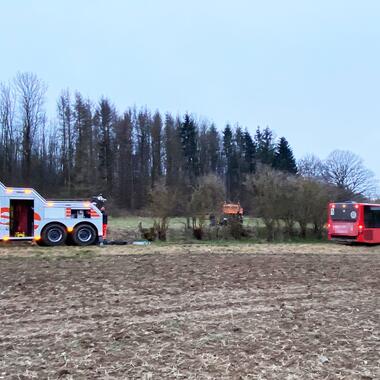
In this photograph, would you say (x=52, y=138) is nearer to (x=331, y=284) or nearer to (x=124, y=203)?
(x=124, y=203)

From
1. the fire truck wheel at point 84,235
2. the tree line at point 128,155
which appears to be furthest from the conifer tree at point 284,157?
the fire truck wheel at point 84,235

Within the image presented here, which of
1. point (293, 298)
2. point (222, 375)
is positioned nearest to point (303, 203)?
point (293, 298)

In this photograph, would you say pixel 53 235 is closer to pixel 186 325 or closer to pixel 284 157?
pixel 186 325

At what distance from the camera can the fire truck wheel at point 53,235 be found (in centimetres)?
2253

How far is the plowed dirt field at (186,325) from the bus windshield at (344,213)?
17.2 meters

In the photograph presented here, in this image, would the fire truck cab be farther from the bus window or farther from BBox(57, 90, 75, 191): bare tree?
BBox(57, 90, 75, 191): bare tree

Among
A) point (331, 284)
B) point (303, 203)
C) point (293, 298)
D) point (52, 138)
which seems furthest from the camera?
point (52, 138)

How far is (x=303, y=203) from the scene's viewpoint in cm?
3241

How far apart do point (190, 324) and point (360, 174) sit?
70.8m

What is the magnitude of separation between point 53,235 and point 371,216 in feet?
59.5

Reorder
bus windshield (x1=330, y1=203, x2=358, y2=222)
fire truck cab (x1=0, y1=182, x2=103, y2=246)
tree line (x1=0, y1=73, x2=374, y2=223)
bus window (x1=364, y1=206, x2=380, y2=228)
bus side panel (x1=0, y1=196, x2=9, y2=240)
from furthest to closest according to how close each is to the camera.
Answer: tree line (x1=0, y1=73, x2=374, y2=223) → bus windshield (x1=330, y1=203, x2=358, y2=222) → bus window (x1=364, y1=206, x2=380, y2=228) → fire truck cab (x1=0, y1=182, x2=103, y2=246) → bus side panel (x1=0, y1=196, x2=9, y2=240)

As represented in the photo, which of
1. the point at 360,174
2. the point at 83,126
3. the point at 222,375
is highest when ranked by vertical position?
the point at 83,126

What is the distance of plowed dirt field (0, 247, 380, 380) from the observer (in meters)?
5.29

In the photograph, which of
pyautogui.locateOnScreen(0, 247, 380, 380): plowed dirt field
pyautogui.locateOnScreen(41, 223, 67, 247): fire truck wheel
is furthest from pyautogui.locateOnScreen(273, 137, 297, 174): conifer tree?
pyautogui.locateOnScreen(0, 247, 380, 380): plowed dirt field
